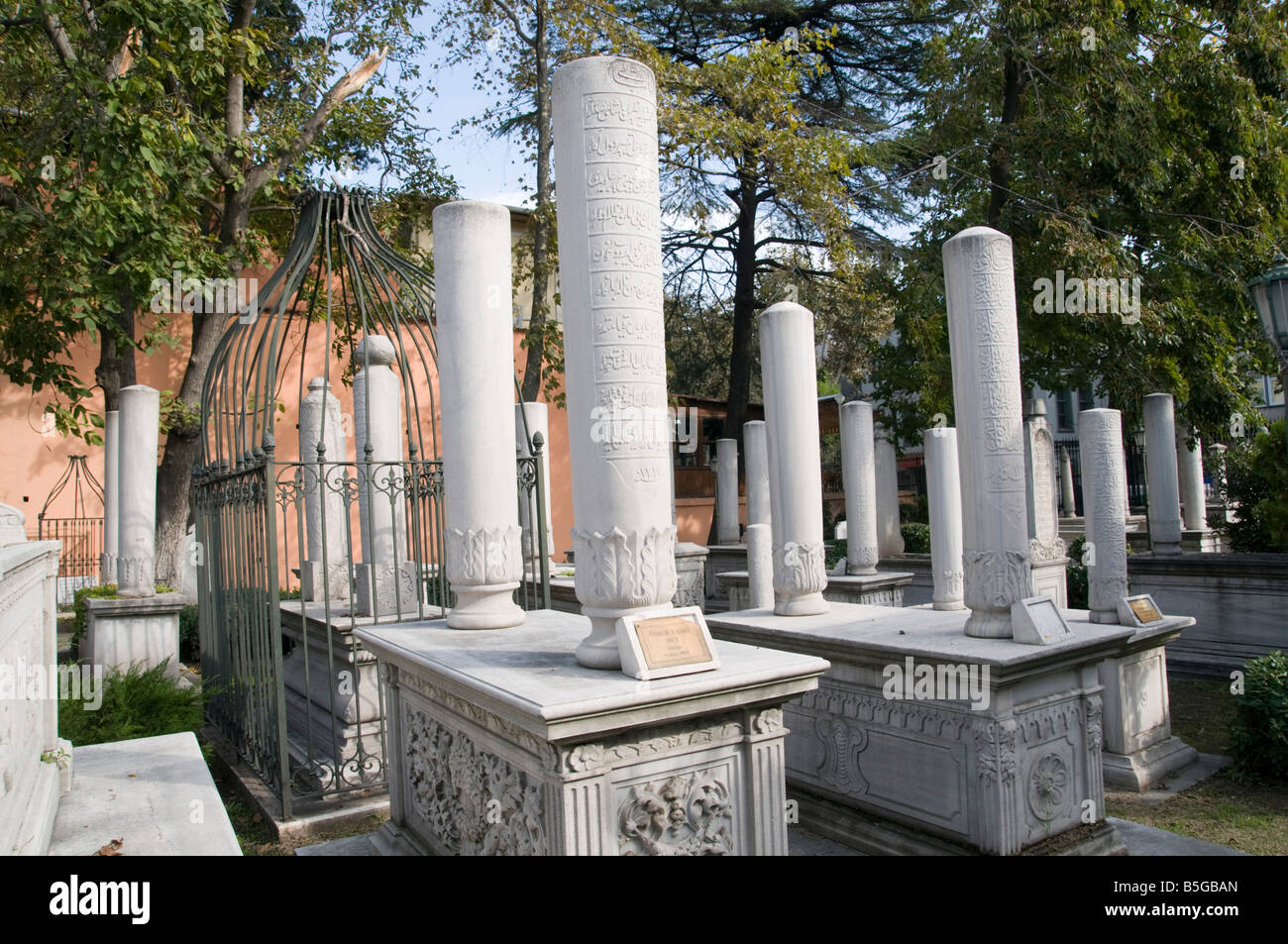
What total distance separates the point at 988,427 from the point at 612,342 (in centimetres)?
253

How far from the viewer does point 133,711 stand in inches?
268

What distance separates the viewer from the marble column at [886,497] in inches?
560

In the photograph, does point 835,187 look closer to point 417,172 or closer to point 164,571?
point 417,172

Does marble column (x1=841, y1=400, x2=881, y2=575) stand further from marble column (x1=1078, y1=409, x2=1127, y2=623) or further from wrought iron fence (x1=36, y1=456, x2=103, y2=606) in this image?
wrought iron fence (x1=36, y1=456, x2=103, y2=606)

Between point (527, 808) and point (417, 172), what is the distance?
14.1m

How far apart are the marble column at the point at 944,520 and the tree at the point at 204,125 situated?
339 inches

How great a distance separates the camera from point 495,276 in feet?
16.8

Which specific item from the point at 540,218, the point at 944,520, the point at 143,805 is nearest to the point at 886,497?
the point at 944,520

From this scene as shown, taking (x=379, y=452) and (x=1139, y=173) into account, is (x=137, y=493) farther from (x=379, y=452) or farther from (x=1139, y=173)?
(x=1139, y=173)

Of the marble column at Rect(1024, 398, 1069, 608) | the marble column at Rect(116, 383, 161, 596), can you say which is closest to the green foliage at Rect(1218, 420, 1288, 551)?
the marble column at Rect(1024, 398, 1069, 608)

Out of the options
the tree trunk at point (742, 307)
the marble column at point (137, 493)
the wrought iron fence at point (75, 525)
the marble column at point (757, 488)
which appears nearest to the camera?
the marble column at point (137, 493)

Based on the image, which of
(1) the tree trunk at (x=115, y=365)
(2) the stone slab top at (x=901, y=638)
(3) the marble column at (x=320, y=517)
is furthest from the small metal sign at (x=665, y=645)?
(1) the tree trunk at (x=115, y=365)

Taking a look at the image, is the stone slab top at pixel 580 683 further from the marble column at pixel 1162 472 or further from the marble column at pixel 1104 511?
the marble column at pixel 1162 472

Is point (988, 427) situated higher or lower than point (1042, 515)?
higher
